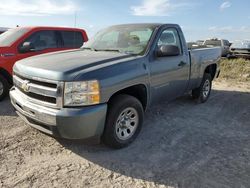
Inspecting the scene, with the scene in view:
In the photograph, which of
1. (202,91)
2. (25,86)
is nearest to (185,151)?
(25,86)

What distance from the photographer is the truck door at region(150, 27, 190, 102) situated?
4566mm

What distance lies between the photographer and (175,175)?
345cm

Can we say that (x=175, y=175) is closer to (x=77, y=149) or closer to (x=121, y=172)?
(x=121, y=172)

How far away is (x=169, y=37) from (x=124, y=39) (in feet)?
2.97

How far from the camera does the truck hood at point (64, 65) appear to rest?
3451 mm

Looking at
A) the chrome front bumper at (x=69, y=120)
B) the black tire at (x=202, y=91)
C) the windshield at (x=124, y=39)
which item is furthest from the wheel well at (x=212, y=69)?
the chrome front bumper at (x=69, y=120)

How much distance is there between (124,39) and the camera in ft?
16.0

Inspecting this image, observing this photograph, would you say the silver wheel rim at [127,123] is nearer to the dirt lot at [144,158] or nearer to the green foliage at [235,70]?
the dirt lot at [144,158]

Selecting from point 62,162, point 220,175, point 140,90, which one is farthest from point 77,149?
point 220,175

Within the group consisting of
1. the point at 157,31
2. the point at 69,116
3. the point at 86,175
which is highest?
the point at 157,31

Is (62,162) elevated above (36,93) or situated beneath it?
situated beneath

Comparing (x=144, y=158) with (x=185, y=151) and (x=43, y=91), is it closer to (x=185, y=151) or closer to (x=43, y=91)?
(x=185, y=151)

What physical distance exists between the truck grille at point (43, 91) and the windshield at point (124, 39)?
151cm

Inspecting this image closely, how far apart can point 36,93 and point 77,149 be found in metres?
1.03
